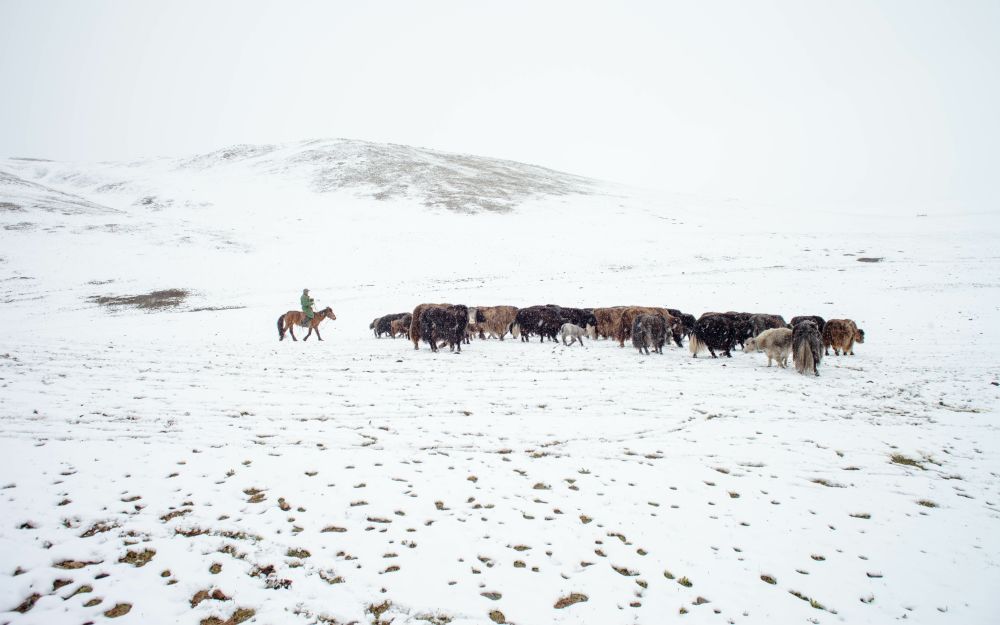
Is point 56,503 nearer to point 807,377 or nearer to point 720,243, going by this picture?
point 807,377

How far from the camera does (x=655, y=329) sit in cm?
1503

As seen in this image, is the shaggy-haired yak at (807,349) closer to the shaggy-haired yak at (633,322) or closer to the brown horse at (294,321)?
the shaggy-haired yak at (633,322)

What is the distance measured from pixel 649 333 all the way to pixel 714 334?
1.88 m

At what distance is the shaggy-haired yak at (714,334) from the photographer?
14.1 metres

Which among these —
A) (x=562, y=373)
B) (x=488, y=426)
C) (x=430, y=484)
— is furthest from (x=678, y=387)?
(x=430, y=484)

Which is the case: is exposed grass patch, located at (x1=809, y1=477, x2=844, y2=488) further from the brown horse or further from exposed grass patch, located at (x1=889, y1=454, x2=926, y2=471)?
the brown horse

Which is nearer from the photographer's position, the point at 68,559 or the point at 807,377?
the point at 68,559

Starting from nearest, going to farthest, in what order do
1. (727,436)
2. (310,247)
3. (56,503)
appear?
(56,503) → (727,436) → (310,247)

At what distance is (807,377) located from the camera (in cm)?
1143

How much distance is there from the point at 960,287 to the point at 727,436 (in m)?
24.9

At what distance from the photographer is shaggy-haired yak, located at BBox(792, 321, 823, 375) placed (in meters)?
11.7

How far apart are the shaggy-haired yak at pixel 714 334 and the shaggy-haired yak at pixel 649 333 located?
96 centimetres

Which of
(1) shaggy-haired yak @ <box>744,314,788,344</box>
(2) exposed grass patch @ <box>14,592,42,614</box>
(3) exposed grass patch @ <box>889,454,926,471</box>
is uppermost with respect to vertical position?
(1) shaggy-haired yak @ <box>744,314,788,344</box>

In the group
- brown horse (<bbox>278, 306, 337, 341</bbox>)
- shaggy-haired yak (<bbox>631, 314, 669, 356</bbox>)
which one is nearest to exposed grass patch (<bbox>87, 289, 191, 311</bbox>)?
brown horse (<bbox>278, 306, 337, 341</bbox>)
